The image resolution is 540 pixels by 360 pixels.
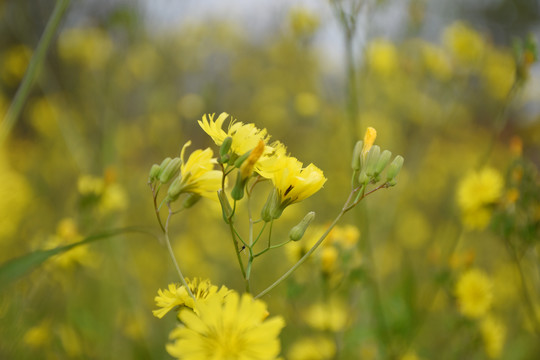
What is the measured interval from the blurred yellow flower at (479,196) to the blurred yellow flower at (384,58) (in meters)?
1.64

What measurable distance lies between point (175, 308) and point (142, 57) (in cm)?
Answer: 307

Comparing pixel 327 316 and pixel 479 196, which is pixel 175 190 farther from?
pixel 479 196

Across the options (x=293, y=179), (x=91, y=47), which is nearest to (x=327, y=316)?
(x=293, y=179)

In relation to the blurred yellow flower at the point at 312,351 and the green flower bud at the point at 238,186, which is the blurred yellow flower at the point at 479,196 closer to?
the blurred yellow flower at the point at 312,351

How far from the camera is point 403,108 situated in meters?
3.98

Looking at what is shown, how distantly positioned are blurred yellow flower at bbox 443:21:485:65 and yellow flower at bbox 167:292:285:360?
2.39 m

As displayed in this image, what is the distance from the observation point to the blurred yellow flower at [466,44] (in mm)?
2562

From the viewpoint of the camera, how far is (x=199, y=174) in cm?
83

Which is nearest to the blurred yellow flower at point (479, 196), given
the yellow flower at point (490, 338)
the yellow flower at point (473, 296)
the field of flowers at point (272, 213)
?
the field of flowers at point (272, 213)

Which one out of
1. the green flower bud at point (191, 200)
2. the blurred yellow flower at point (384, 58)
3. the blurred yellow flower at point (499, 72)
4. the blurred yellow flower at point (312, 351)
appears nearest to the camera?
the green flower bud at point (191, 200)

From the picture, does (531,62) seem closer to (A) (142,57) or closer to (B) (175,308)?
(B) (175,308)

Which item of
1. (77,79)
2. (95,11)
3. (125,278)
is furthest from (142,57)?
(95,11)

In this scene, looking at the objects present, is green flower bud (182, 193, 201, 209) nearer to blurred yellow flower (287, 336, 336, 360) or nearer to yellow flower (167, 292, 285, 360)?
yellow flower (167, 292, 285, 360)

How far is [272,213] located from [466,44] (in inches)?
89.4
